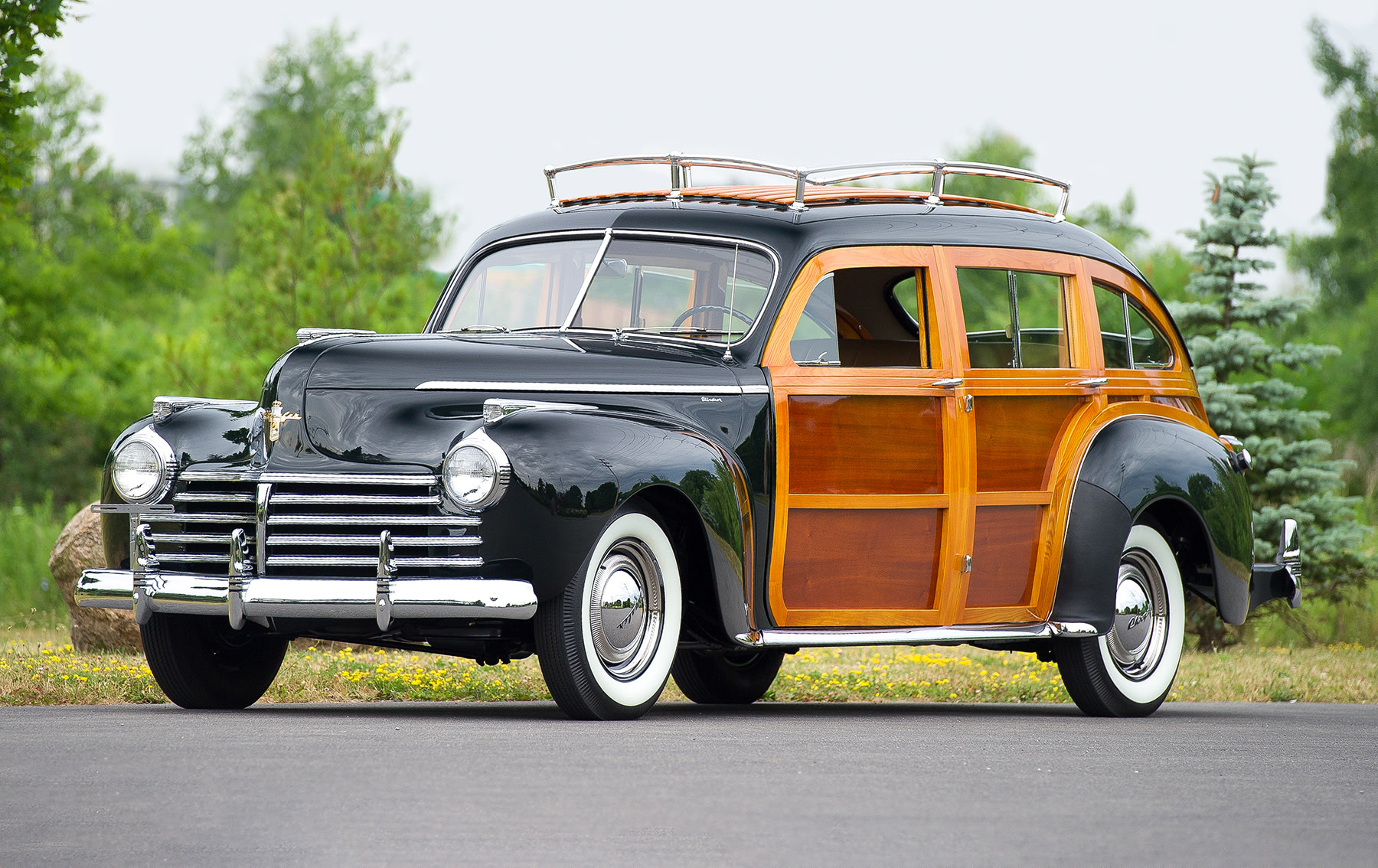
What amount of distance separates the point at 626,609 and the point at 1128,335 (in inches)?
155

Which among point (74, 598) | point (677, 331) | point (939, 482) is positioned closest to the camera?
point (677, 331)

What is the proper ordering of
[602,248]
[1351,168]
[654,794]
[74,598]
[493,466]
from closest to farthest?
[654,794] < [493,466] < [602,248] < [74,598] < [1351,168]

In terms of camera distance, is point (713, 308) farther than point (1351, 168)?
No

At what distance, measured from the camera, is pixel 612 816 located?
5.05 metres

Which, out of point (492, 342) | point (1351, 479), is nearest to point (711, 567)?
point (492, 342)

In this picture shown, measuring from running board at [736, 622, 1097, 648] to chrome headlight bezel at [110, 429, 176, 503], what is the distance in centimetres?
256

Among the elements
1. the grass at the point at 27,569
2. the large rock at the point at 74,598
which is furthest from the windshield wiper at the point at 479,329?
the grass at the point at 27,569

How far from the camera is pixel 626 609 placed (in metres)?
7.28

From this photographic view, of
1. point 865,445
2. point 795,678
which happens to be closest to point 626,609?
point 865,445

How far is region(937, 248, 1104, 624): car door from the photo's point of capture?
8.66m

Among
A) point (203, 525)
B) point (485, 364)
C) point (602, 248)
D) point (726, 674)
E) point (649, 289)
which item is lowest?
point (726, 674)

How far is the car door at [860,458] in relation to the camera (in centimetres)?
807

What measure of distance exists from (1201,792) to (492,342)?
363cm

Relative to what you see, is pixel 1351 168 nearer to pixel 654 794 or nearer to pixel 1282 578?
pixel 1282 578
